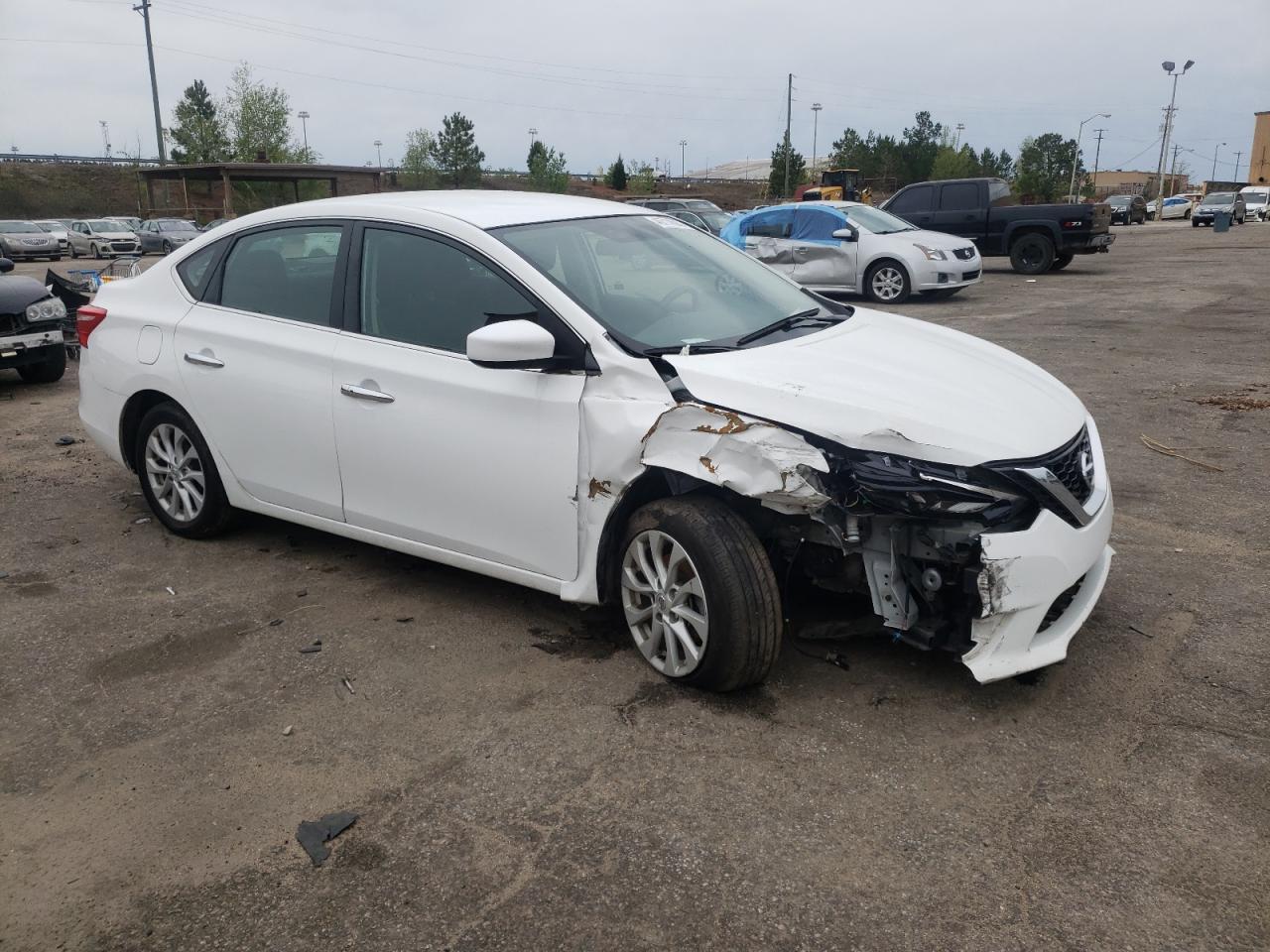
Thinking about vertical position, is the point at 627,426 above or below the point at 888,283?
above

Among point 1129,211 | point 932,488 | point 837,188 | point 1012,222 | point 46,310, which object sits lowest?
point 46,310

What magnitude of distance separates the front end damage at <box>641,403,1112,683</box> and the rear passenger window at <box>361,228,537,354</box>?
3.10 ft

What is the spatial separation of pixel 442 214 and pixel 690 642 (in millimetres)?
2036

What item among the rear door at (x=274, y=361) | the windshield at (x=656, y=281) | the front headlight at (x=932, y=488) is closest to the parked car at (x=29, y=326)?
the rear door at (x=274, y=361)

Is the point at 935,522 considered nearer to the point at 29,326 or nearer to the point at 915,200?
the point at 29,326

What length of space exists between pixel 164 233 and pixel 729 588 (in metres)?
36.6

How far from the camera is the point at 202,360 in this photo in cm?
479

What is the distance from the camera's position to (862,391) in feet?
11.1

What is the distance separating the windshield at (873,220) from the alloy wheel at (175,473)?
494 inches

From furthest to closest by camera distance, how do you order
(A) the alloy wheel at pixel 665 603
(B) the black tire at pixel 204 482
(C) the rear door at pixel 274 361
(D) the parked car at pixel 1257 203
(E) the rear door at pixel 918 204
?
1. (D) the parked car at pixel 1257 203
2. (E) the rear door at pixel 918 204
3. (B) the black tire at pixel 204 482
4. (C) the rear door at pixel 274 361
5. (A) the alloy wheel at pixel 665 603

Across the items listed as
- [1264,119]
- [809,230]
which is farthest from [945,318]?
[1264,119]

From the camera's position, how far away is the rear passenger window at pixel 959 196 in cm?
1933

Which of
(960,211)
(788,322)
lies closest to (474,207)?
(788,322)

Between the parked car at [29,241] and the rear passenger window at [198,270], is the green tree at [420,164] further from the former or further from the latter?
the rear passenger window at [198,270]
